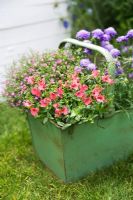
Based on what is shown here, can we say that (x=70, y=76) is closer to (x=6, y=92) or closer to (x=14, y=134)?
(x=6, y=92)

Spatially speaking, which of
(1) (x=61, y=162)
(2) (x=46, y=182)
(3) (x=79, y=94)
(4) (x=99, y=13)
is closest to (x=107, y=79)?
(3) (x=79, y=94)

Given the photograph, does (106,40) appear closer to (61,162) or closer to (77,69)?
(77,69)

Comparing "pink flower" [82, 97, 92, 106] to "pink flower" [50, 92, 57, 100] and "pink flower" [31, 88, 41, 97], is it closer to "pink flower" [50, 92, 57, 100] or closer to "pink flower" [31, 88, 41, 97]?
"pink flower" [50, 92, 57, 100]

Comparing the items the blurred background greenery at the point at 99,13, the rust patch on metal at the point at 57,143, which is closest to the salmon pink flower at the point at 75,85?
the rust patch on metal at the point at 57,143

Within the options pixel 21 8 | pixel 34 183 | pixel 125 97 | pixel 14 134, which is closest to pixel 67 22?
pixel 21 8

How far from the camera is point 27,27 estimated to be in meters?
4.52

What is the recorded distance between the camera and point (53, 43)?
4.79m

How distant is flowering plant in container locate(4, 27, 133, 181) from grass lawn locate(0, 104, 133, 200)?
73 mm

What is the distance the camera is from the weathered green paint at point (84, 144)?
260 centimetres

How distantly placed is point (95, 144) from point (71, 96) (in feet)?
1.26

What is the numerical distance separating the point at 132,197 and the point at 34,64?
112 centimetres

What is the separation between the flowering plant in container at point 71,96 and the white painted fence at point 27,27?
1.46 m

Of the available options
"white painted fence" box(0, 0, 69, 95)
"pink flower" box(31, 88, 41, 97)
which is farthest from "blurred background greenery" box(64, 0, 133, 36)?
"pink flower" box(31, 88, 41, 97)

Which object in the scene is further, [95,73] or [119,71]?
[119,71]
